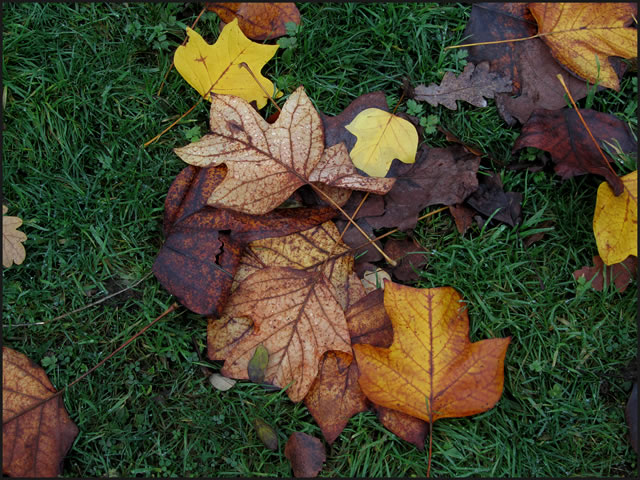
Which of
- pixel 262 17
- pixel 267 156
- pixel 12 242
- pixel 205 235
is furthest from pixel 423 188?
pixel 12 242

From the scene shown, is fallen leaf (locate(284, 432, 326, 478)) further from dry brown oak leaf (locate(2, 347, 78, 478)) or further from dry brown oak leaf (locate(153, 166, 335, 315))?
dry brown oak leaf (locate(2, 347, 78, 478))

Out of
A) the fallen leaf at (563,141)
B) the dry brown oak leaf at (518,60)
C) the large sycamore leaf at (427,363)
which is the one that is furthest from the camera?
the dry brown oak leaf at (518,60)

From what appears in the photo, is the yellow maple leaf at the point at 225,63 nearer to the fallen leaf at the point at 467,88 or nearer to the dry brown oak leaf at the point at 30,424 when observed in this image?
Answer: the fallen leaf at the point at 467,88

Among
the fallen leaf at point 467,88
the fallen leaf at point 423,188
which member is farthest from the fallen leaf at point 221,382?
the fallen leaf at point 467,88

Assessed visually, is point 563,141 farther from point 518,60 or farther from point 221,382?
point 221,382

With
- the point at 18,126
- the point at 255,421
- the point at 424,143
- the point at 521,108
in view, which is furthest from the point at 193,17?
the point at 255,421

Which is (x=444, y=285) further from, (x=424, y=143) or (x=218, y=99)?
(x=218, y=99)

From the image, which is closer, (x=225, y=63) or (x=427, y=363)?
(x=427, y=363)
